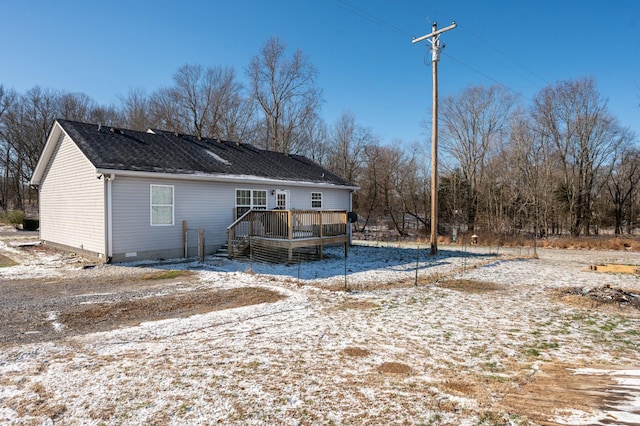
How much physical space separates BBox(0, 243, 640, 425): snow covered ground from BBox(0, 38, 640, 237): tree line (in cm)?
2001

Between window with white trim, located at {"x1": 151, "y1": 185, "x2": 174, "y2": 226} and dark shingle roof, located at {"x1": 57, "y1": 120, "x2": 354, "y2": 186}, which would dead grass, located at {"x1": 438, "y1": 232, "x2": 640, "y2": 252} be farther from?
window with white trim, located at {"x1": 151, "y1": 185, "x2": 174, "y2": 226}

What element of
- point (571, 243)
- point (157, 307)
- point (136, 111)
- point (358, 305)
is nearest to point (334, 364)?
point (358, 305)

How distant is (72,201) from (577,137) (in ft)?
95.6

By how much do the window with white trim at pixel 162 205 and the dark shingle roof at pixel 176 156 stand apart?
2.02ft

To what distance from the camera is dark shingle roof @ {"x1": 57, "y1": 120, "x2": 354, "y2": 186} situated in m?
11.4

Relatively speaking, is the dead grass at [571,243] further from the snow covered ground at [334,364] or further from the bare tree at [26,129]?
the bare tree at [26,129]

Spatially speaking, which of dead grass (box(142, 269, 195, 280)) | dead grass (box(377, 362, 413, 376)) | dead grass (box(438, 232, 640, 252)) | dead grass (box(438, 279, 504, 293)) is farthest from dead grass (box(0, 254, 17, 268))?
dead grass (box(438, 232, 640, 252))

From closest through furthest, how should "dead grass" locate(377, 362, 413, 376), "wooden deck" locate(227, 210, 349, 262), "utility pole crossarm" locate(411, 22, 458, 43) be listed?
"dead grass" locate(377, 362, 413, 376)
"wooden deck" locate(227, 210, 349, 262)
"utility pole crossarm" locate(411, 22, 458, 43)

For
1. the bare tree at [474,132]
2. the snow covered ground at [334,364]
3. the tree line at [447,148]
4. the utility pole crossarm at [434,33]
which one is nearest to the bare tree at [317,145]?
the tree line at [447,148]

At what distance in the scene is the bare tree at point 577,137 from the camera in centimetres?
2495

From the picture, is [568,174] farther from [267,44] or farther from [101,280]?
[101,280]

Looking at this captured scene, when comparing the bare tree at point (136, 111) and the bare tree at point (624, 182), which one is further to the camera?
the bare tree at point (136, 111)

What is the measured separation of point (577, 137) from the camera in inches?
1001

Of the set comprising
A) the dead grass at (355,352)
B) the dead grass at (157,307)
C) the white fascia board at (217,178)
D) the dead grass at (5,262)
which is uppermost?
the white fascia board at (217,178)
